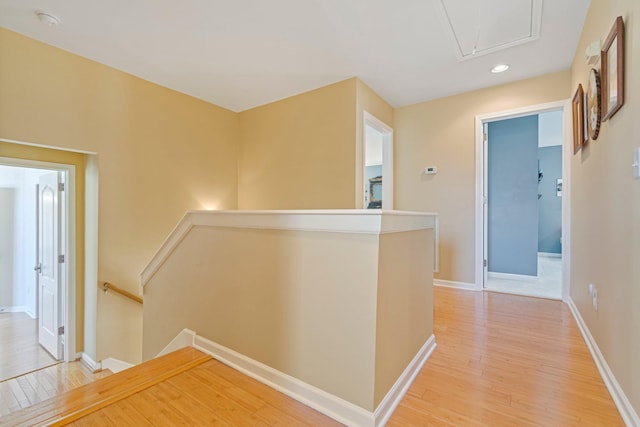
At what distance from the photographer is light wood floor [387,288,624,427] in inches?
53.5

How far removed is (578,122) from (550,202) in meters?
4.98

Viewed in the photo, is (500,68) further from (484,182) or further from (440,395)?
(440,395)

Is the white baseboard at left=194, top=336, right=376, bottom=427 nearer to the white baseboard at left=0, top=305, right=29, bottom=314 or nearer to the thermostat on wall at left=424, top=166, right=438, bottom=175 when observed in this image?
the thermostat on wall at left=424, top=166, right=438, bottom=175

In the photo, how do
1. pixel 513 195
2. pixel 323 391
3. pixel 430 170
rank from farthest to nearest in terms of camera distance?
pixel 513 195 → pixel 430 170 → pixel 323 391

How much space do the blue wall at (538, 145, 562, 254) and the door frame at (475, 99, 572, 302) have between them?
14.0 feet

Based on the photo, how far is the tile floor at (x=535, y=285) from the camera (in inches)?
138

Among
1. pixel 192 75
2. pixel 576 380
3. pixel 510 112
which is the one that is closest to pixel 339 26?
pixel 192 75

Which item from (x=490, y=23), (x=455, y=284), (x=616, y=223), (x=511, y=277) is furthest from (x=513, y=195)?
(x=616, y=223)

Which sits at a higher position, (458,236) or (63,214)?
(63,214)

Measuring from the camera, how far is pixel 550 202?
652 centimetres

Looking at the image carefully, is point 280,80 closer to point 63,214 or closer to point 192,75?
point 192,75

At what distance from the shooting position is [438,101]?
3.83m

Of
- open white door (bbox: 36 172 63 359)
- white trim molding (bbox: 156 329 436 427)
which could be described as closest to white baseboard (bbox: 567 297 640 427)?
white trim molding (bbox: 156 329 436 427)

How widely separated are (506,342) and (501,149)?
3.13 meters
